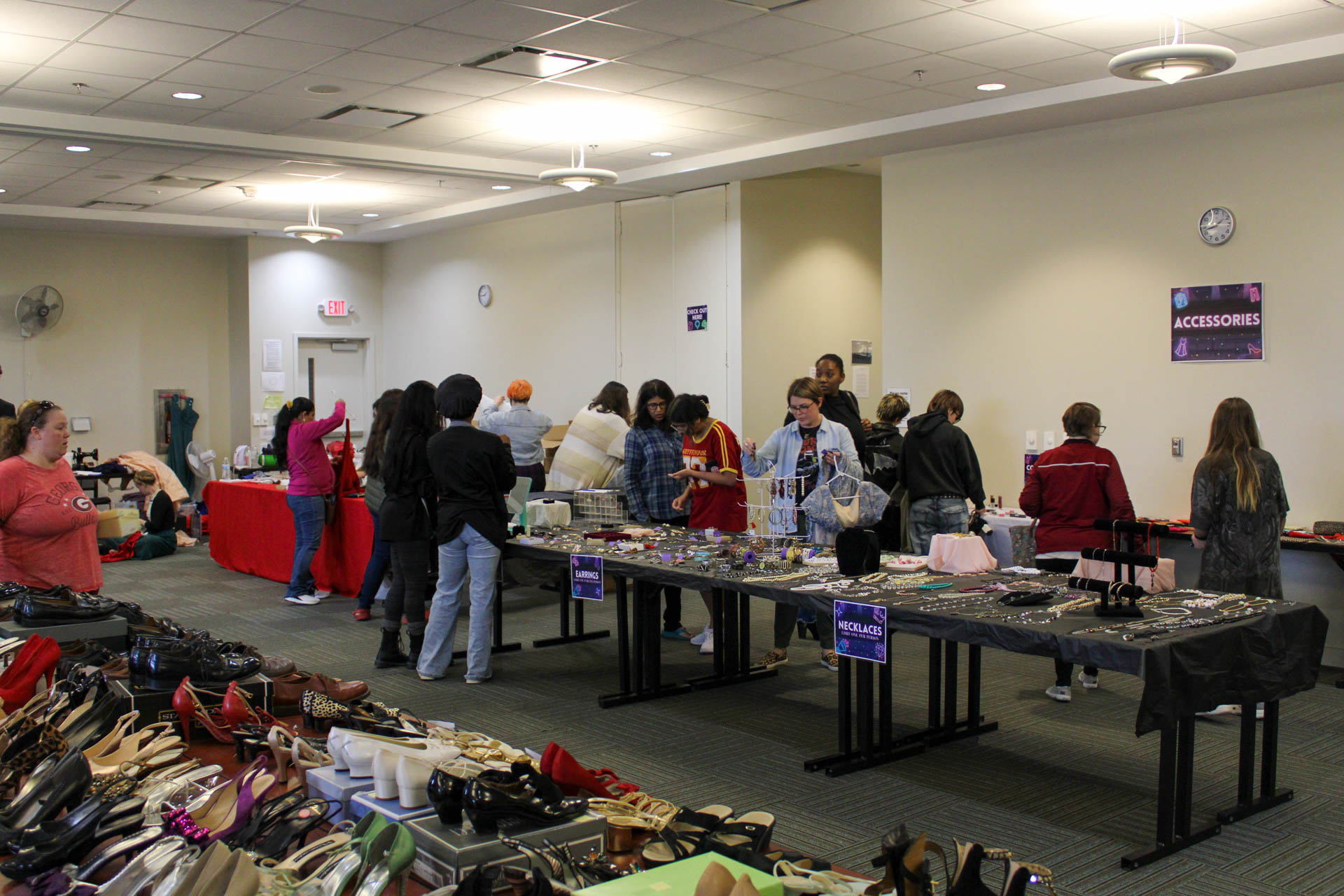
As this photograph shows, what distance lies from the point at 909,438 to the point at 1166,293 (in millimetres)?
1872

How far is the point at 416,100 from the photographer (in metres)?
6.88

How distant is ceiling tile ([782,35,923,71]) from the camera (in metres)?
5.64

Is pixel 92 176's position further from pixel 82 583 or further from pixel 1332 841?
pixel 1332 841

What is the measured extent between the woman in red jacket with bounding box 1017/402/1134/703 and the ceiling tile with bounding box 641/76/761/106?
274 centimetres

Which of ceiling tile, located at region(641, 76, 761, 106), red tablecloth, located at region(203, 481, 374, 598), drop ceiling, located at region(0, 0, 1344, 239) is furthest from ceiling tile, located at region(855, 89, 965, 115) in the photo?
red tablecloth, located at region(203, 481, 374, 598)

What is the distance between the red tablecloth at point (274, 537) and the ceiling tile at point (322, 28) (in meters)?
3.17

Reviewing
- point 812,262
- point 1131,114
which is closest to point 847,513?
point 1131,114

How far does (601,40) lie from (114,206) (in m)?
7.39

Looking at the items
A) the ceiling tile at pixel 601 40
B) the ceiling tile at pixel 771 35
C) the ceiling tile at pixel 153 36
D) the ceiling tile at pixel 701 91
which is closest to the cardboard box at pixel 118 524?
the ceiling tile at pixel 153 36

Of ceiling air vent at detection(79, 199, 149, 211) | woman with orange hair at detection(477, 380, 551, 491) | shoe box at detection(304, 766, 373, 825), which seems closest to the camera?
shoe box at detection(304, 766, 373, 825)

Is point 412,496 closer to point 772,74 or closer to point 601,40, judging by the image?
point 601,40

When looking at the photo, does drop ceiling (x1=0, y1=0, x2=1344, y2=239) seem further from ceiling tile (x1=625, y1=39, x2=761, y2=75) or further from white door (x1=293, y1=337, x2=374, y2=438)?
white door (x1=293, y1=337, x2=374, y2=438)

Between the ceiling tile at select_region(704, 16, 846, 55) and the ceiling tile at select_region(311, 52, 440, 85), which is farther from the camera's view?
the ceiling tile at select_region(311, 52, 440, 85)

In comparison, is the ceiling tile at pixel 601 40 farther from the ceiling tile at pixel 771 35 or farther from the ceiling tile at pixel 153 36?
the ceiling tile at pixel 153 36
